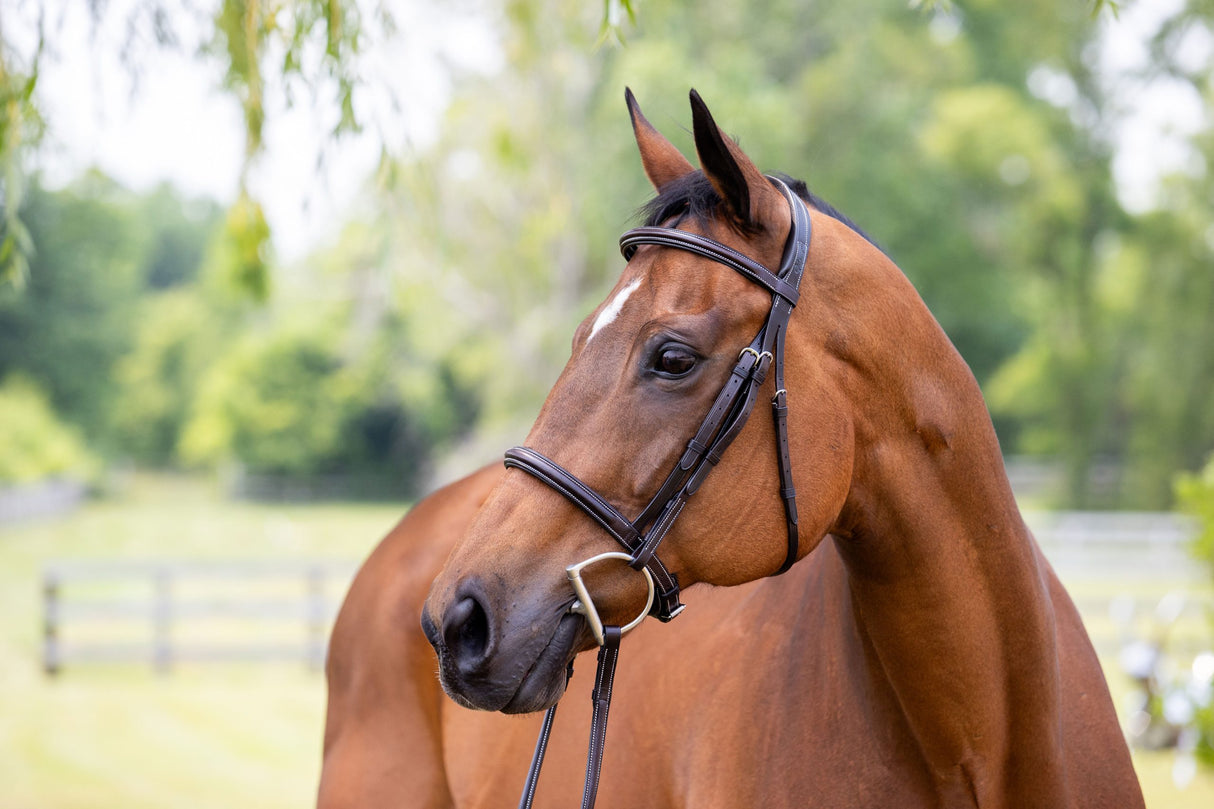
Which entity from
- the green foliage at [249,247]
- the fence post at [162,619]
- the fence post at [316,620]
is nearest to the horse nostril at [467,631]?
the green foliage at [249,247]

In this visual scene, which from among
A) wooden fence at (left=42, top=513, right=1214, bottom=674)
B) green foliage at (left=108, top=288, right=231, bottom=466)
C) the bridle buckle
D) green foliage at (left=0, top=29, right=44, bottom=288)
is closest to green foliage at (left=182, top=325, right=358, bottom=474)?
green foliage at (left=108, top=288, right=231, bottom=466)

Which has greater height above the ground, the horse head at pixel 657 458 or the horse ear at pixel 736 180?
the horse ear at pixel 736 180

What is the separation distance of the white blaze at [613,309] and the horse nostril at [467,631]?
0.51 metres

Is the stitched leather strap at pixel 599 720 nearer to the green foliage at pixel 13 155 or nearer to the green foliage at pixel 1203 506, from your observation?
the green foliage at pixel 13 155

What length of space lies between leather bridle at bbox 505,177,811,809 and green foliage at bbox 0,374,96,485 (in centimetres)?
3543

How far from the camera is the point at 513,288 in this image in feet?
70.4

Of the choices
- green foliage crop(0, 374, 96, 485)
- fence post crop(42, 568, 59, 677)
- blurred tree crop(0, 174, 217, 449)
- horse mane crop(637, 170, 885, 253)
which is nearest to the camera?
horse mane crop(637, 170, 885, 253)

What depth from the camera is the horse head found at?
5.19 feet

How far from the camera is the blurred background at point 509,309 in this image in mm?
5555

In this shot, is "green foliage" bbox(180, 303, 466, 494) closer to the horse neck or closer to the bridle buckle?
the horse neck

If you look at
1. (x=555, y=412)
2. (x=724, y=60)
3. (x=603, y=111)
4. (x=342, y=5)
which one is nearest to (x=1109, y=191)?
(x=724, y=60)

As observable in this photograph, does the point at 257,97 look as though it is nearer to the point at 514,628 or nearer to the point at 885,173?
the point at 514,628

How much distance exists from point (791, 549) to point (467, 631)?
0.59 metres

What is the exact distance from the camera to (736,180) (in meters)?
1.73
